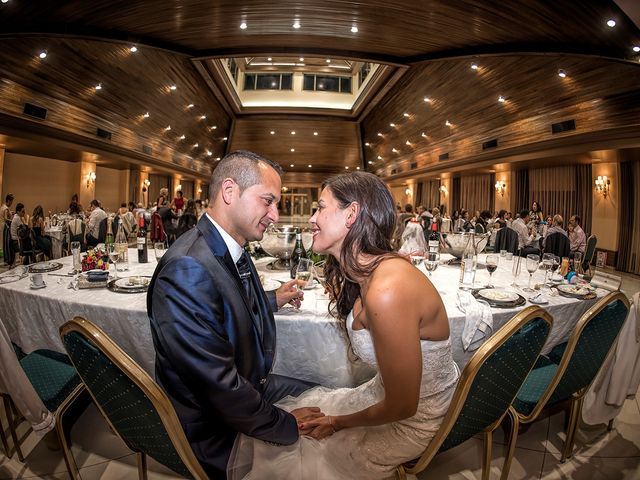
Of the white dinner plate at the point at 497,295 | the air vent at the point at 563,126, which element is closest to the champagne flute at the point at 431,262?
the white dinner plate at the point at 497,295

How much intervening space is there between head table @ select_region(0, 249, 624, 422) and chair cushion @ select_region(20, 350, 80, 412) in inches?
2.7

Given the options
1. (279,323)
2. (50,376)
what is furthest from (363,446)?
(50,376)

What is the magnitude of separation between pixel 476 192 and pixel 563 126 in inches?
257

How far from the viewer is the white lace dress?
1.09 meters

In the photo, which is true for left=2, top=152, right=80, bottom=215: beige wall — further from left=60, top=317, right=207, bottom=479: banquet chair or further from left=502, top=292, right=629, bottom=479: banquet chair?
left=502, top=292, right=629, bottom=479: banquet chair

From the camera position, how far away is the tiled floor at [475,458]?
1.77 m

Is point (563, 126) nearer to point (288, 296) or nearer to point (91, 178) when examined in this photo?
point (288, 296)

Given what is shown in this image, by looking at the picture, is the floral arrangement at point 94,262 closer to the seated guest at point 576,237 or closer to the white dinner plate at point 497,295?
→ the white dinner plate at point 497,295

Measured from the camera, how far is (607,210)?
31.2 feet

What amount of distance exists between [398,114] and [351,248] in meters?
13.5

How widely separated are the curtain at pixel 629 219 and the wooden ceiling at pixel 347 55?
8.60ft

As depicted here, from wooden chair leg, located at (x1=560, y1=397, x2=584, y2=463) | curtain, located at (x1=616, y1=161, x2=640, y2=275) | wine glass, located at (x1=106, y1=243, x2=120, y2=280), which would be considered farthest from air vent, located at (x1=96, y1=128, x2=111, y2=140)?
curtain, located at (x1=616, y1=161, x2=640, y2=275)

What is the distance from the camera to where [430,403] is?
1237mm

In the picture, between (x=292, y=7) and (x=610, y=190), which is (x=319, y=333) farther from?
(x=610, y=190)
